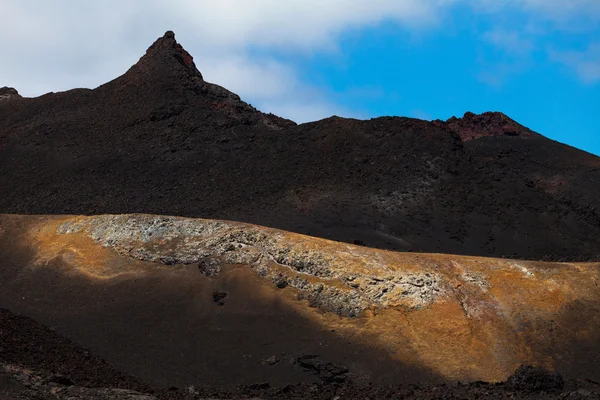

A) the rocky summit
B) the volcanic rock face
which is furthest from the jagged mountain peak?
the volcanic rock face

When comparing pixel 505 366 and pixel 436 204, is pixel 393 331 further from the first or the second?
pixel 436 204

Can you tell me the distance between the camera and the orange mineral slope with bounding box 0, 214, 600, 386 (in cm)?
3241

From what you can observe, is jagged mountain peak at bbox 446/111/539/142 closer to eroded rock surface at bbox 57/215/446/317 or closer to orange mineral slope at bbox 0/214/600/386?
orange mineral slope at bbox 0/214/600/386

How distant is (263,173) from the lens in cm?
6869

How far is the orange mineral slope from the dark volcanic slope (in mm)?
20876

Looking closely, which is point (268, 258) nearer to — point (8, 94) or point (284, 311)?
point (284, 311)

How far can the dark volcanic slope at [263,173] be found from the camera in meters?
62.5

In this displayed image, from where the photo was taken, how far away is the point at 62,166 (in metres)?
71.1

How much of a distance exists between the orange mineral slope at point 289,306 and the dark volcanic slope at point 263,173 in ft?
68.5

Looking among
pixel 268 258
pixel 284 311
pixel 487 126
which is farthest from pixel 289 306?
pixel 487 126

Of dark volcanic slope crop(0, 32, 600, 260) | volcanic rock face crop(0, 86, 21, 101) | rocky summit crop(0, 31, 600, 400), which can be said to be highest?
volcanic rock face crop(0, 86, 21, 101)

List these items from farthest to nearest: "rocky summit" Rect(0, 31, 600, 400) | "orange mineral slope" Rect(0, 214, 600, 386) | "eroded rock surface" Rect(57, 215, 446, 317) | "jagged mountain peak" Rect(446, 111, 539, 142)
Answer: "jagged mountain peak" Rect(446, 111, 539, 142) → "eroded rock surface" Rect(57, 215, 446, 317) → "orange mineral slope" Rect(0, 214, 600, 386) → "rocky summit" Rect(0, 31, 600, 400)

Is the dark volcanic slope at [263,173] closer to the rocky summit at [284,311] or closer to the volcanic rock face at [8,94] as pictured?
the rocky summit at [284,311]

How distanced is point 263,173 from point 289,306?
113ft
